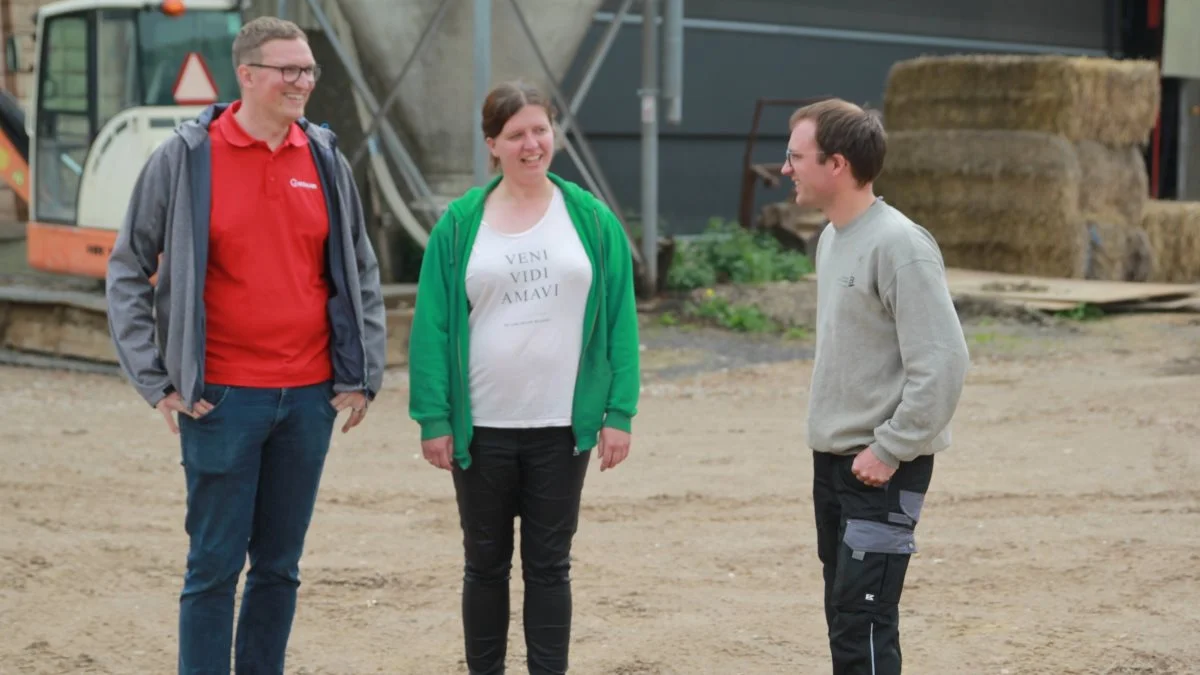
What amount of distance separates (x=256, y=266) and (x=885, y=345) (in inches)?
54.5

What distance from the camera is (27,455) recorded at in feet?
24.6

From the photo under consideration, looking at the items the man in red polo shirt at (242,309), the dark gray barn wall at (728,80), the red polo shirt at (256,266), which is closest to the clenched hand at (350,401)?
the man in red polo shirt at (242,309)

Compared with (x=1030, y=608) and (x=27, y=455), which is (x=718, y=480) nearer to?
(x=1030, y=608)

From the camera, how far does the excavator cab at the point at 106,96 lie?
10.9 meters

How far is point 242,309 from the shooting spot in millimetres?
3461

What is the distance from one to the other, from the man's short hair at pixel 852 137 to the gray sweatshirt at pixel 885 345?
95mm

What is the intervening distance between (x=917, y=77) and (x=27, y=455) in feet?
33.3

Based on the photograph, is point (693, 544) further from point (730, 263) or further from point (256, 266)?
point (730, 263)

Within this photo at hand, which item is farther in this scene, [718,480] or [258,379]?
[718,480]

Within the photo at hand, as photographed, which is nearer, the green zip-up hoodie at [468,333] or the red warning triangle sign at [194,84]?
the green zip-up hoodie at [468,333]

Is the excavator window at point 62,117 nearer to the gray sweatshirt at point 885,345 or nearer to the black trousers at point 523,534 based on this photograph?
the black trousers at point 523,534

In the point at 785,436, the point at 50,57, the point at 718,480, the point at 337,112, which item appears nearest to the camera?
the point at 718,480

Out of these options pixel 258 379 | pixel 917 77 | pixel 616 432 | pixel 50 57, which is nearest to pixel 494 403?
pixel 616 432

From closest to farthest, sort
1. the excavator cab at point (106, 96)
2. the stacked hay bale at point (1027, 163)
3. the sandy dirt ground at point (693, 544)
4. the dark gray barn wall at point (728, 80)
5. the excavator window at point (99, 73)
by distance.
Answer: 1. the sandy dirt ground at point (693, 544)
2. the excavator cab at point (106, 96)
3. the excavator window at point (99, 73)
4. the stacked hay bale at point (1027, 163)
5. the dark gray barn wall at point (728, 80)
